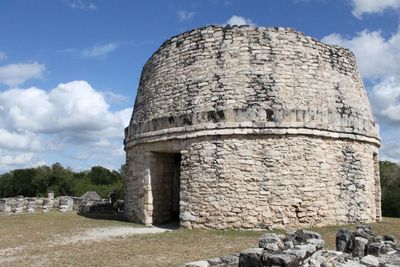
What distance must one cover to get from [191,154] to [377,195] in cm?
652

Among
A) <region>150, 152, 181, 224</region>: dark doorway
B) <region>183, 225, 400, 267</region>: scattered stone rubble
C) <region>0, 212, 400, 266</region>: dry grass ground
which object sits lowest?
<region>0, 212, 400, 266</region>: dry grass ground

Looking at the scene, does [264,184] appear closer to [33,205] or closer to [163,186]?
[163,186]

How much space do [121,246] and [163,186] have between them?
4.06 metres

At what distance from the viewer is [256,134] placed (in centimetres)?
1177

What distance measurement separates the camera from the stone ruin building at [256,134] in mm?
11664

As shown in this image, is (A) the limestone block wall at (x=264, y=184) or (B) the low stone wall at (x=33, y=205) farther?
(B) the low stone wall at (x=33, y=205)

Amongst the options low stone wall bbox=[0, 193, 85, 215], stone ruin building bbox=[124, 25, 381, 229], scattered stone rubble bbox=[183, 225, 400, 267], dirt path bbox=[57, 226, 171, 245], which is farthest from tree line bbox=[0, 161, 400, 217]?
scattered stone rubble bbox=[183, 225, 400, 267]

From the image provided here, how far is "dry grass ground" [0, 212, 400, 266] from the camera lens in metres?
8.45

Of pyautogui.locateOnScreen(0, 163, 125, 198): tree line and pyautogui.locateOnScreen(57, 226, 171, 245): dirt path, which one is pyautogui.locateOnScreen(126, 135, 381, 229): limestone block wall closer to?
pyautogui.locateOnScreen(57, 226, 171, 245): dirt path

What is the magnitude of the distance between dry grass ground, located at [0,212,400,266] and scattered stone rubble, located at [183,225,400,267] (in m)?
1.31

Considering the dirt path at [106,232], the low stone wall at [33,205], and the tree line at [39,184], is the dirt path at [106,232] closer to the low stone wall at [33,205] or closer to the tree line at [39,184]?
the low stone wall at [33,205]

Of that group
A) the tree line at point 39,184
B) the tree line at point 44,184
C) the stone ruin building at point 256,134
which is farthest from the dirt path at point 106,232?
the tree line at point 39,184

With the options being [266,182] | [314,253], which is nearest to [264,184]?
[266,182]

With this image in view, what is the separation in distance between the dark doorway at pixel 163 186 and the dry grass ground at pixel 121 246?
5.43 feet
